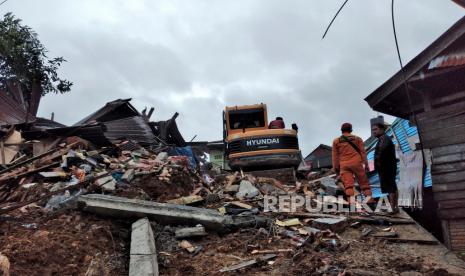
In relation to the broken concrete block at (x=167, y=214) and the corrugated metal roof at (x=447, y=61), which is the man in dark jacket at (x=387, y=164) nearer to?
the corrugated metal roof at (x=447, y=61)

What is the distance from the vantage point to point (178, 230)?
6.46m

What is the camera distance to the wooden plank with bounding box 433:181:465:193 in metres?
7.63

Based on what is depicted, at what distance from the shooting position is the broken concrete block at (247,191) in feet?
29.6

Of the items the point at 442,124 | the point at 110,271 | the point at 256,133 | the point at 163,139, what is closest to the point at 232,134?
the point at 256,133

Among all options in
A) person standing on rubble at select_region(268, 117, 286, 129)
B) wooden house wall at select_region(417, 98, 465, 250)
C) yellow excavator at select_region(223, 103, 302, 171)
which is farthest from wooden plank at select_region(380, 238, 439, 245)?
person standing on rubble at select_region(268, 117, 286, 129)

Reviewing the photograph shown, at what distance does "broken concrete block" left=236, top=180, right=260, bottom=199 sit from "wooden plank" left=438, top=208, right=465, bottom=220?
3.53 meters

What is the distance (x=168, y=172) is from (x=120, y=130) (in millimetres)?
5365

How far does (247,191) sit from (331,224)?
9.38 feet

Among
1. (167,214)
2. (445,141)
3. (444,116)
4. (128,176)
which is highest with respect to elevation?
(444,116)

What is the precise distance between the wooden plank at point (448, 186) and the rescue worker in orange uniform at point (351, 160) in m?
1.22

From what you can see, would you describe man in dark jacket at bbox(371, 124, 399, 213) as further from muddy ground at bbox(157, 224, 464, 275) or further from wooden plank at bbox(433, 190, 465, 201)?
muddy ground at bbox(157, 224, 464, 275)

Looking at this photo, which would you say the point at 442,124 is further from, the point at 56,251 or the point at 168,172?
the point at 56,251

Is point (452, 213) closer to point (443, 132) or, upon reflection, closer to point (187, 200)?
point (443, 132)

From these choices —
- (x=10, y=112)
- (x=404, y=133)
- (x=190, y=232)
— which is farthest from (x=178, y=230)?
(x=10, y=112)
